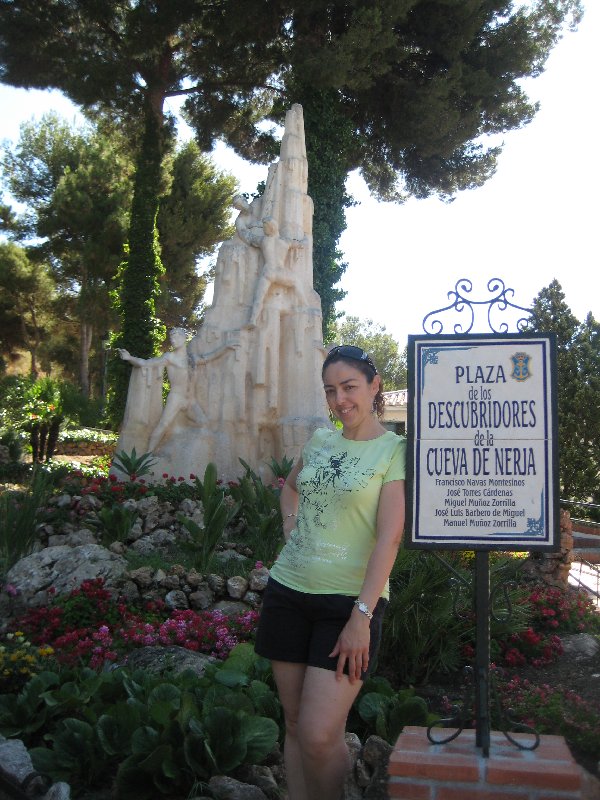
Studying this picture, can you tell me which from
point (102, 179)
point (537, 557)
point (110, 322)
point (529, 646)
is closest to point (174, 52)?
point (102, 179)

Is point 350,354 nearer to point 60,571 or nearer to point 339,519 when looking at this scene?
point 339,519

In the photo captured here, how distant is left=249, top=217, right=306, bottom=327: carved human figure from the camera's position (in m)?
11.0

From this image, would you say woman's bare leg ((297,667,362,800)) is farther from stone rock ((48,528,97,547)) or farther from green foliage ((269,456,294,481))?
green foliage ((269,456,294,481))

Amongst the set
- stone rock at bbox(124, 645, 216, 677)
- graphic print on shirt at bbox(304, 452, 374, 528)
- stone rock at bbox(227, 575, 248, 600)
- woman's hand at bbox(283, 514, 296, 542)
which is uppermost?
graphic print on shirt at bbox(304, 452, 374, 528)

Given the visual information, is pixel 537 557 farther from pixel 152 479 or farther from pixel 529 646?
pixel 152 479

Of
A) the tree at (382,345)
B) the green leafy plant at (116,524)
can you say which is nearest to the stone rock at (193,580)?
the green leafy plant at (116,524)

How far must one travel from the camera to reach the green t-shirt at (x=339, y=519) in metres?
2.24

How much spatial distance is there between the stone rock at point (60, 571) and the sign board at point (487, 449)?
11.1ft

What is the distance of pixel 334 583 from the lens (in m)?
2.23

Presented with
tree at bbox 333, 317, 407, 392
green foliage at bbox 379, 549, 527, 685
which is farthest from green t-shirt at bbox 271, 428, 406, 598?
tree at bbox 333, 317, 407, 392

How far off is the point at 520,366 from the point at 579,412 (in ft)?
45.5

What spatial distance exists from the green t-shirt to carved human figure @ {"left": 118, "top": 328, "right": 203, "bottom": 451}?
27.6ft

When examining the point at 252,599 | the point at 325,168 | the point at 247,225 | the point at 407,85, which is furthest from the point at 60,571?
the point at 407,85

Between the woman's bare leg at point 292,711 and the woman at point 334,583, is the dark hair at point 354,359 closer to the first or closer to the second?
the woman at point 334,583
